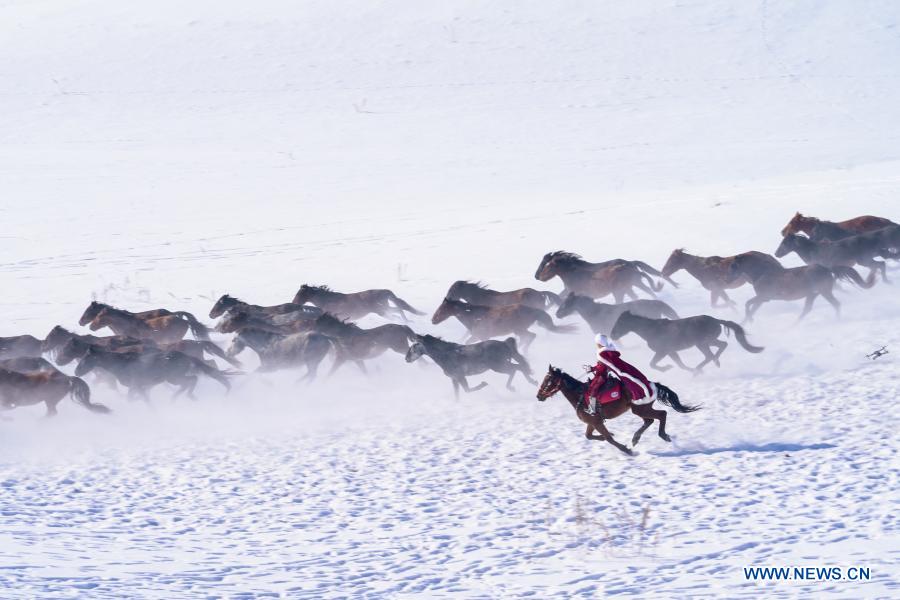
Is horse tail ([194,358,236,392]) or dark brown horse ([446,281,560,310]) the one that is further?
dark brown horse ([446,281,560,310])

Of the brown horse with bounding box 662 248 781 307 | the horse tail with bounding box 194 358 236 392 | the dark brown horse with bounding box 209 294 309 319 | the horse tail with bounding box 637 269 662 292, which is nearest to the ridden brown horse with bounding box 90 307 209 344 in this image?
the dark brown horse with bounding box 209 294 309 319

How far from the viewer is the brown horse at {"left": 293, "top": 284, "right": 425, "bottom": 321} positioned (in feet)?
64.6

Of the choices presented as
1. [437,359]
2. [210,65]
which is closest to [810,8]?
[210,65]

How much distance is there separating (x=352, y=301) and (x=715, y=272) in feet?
20.8

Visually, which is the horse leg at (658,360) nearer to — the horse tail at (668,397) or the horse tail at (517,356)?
the horse tail at (517,356)

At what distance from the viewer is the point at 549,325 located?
1761cm

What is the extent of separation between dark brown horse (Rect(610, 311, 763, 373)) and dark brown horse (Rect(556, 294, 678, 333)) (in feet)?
4.61

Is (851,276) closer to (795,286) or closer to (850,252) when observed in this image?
(850,252)

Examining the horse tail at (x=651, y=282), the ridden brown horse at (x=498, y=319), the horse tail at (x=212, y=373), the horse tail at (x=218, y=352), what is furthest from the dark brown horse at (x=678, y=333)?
the horse tail at (x=218, y=352)

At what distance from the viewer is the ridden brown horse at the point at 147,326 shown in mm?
18609

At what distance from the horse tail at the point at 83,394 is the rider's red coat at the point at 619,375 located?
6967 millimetres

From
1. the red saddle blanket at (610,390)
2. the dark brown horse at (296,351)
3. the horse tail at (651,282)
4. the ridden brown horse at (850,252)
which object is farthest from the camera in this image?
the horse tail at (651,282)

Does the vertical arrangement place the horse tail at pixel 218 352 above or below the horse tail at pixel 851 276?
below

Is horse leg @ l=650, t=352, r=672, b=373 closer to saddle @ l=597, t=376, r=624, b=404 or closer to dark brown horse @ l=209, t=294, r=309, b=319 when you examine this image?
saddle @ l=597, t=376, r=624, b=404
